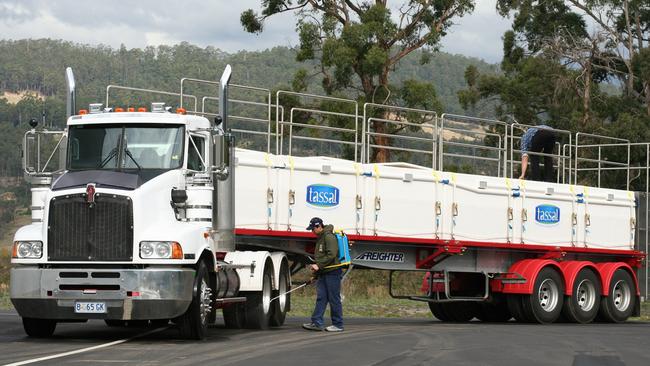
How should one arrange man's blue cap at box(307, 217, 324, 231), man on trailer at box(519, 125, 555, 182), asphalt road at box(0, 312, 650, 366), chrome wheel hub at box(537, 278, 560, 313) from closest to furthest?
1. asphalt road at box(0, 312, 650, 366)
2. man's blue cap at box(307, 217, 324, 231)
3. chrome wheel hub at box(537, 278, 560, 313)
4. man on trailer at box(519, 125, 555, 182)

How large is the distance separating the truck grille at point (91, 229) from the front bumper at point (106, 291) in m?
0.23

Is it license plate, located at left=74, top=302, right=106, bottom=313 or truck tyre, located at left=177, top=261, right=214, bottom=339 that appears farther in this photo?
truck tyre, located at left=177, top=261, right=214, bottom=339

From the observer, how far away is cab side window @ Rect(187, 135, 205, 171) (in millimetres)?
17266

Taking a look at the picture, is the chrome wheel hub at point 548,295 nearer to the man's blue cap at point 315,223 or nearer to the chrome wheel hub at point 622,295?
the chrome wheel hub at point 622,295

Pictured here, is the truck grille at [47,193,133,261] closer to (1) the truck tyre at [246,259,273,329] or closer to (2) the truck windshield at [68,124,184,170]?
(2) the truck windshield at [68,124,184,170]

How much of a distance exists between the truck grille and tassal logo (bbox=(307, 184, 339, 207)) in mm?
5422

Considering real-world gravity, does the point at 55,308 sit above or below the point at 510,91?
below

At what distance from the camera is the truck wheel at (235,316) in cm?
1964

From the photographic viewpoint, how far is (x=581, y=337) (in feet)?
60.6

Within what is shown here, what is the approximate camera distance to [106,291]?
52.2 feet

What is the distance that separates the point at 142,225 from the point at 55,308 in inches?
63.0

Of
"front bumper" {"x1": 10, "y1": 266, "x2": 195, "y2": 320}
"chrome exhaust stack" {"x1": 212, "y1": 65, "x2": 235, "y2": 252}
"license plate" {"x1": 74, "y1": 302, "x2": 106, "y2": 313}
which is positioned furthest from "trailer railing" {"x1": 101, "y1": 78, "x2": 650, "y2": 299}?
"license plate" {"x1": 74, "y1": 302, "x2": 106, "y2": 313}

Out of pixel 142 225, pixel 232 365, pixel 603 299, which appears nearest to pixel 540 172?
pixel 603 299

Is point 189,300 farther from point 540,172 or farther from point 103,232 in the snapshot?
point 540,172
